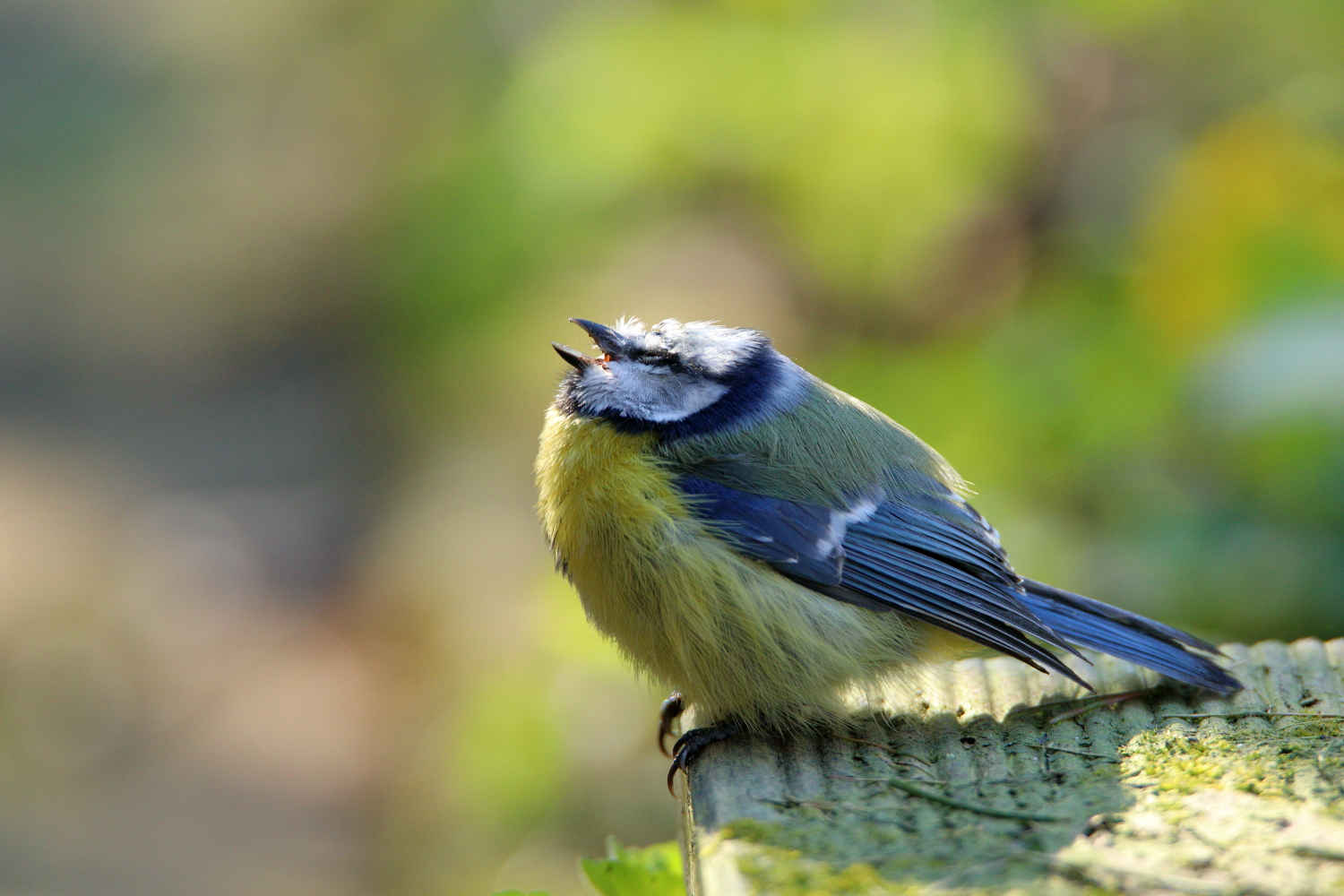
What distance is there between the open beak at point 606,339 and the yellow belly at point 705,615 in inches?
11.9

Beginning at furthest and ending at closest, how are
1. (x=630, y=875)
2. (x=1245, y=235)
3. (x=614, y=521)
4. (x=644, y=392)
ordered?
1. (x=1245, y=235)
2. (x=644, y=392)
3. (x=614, y=521)
4. (x=630, y=875)

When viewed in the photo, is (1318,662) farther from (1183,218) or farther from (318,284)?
(318,284)

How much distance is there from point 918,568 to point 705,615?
1.39ft

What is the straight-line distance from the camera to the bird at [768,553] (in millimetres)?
2180

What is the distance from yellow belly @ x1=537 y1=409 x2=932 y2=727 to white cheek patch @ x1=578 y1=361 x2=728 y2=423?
178mm

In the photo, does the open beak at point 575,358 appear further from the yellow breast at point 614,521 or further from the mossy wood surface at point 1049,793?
the mossy wood surface at point 1049,793

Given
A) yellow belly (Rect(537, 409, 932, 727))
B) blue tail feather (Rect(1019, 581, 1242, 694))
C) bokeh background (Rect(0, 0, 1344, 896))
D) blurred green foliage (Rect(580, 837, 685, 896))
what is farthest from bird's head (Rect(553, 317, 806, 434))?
bokeh background (Rect(0, 0, 1344, 896))

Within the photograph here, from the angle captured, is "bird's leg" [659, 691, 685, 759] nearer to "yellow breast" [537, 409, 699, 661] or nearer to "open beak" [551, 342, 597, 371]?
"yellow breast" [537, 409, 699, 661]

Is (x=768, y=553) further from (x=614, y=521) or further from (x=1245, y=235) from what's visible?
(x=1245, y=235)

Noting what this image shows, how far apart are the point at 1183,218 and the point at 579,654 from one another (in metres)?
2.30

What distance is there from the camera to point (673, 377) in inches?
100

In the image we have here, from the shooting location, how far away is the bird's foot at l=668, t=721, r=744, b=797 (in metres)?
2.11

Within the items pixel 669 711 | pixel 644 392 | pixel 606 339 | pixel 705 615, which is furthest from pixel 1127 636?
pixel 606 339

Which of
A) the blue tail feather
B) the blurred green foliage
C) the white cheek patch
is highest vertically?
the white cheek patch
